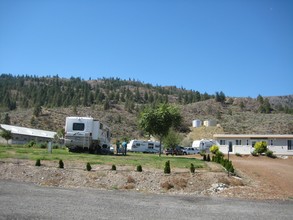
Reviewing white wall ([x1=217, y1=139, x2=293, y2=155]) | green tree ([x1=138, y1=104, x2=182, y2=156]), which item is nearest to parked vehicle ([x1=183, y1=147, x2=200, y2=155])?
white wall ([x1=217, y1=139, x2=293, y2=155])

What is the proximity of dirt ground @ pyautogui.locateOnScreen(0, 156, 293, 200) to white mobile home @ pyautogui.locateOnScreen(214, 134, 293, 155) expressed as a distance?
25140 mm

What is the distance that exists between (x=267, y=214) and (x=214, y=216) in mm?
1703

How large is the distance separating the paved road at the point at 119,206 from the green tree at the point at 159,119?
58.5ft

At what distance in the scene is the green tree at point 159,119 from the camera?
98.5ft

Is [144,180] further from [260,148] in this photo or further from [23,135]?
[23,135]

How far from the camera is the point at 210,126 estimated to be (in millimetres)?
80375

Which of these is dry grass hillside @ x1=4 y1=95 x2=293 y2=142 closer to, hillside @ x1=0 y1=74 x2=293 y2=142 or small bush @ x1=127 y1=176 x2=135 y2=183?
hillside @ x1=0 y1=74 x2=293 y2=142

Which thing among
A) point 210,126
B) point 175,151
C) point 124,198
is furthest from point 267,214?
point 210,126

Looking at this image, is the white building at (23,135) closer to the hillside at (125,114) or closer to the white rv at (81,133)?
the hillside at (125,114)

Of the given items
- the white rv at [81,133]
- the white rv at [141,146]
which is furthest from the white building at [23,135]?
the white rv at [81,133]

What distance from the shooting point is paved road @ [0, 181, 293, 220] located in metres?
8.17

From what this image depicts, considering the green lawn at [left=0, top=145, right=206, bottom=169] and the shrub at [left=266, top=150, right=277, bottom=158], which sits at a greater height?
the shrub at [left=266, top=150, right=277, bottom=158]

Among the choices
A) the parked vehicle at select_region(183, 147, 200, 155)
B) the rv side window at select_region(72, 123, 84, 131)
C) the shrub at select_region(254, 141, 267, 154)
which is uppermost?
the rv side window at select_region(72, 123, 84, 131)

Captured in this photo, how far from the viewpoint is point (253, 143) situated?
4291 centimetres
